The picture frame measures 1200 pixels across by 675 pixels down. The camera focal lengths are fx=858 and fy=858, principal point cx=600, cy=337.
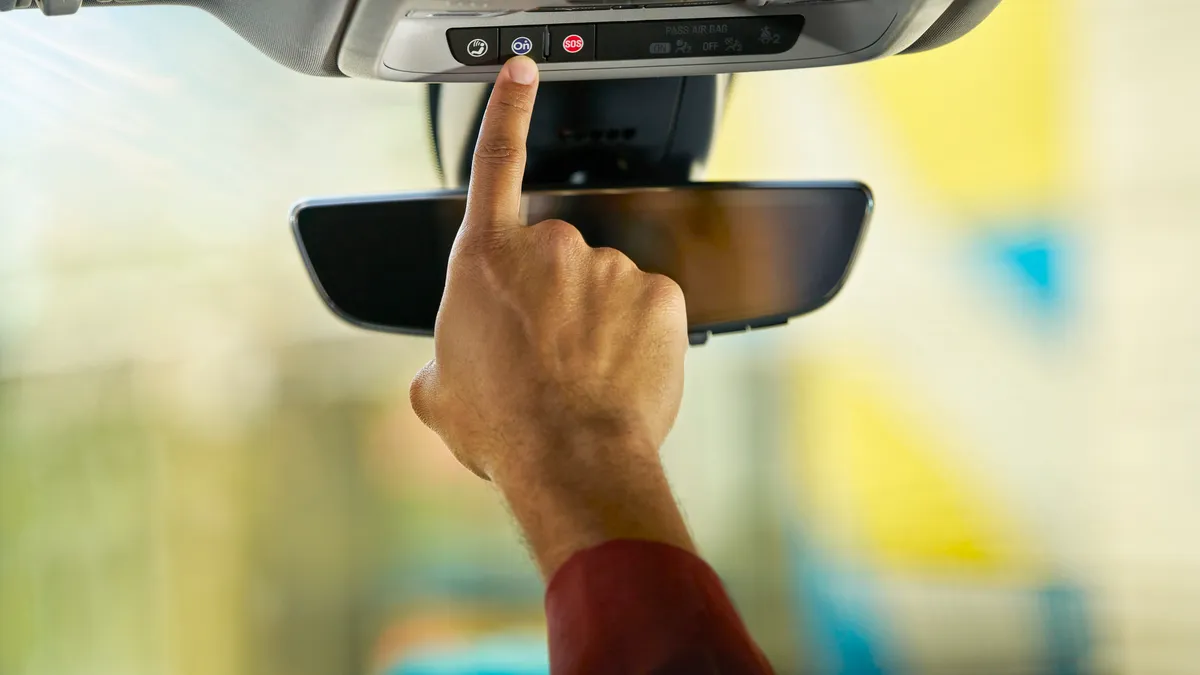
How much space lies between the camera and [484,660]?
1.59m

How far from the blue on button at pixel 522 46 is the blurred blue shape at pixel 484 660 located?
1.24m

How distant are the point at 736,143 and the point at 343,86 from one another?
2.20 feet

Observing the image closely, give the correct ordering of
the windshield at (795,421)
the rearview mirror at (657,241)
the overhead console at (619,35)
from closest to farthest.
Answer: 1. the overhead console at (619,35)
2. the rearview mirror at (657,241)
3. the windshield at (795,421)

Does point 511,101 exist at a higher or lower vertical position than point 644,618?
higher

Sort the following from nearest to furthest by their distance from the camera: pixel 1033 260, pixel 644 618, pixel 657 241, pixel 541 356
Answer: pixel 644 618 < pixel 541 356 < pixel 657 241 < pixel 1033 260

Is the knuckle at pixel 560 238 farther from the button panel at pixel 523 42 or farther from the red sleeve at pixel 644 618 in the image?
the red sleeve at pixel 644 618

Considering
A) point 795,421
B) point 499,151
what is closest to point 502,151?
point 499,151

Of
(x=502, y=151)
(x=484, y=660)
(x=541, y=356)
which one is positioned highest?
(x=502, y=151)

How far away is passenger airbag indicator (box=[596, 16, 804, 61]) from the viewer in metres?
0.61

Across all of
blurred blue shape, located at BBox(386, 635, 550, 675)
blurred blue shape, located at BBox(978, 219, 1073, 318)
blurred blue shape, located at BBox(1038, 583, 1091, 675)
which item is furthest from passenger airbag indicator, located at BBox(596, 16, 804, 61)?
blurred blue shape, located at BBox(1038, 583, 1091, 675)

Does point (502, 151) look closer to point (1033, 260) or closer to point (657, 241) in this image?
point (657, 241)

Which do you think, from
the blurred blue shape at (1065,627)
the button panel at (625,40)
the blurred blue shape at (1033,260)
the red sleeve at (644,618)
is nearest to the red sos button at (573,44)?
the button panel at (625,40)

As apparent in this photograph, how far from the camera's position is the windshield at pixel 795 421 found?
1.54m

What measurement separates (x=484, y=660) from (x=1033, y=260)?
4.11 feet
